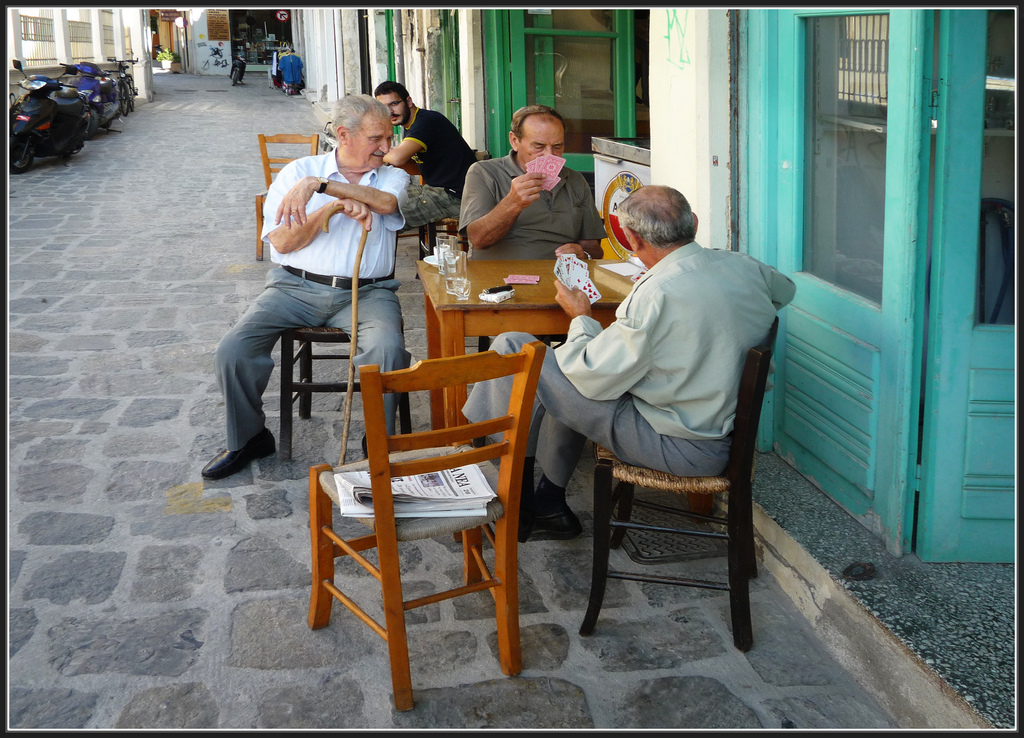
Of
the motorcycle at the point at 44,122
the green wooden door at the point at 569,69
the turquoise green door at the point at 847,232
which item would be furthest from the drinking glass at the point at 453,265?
the motorcycle at the point at 44,122

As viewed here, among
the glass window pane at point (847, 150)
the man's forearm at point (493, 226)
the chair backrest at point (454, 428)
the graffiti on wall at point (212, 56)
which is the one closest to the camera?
the chair backrest at point (454, 428)

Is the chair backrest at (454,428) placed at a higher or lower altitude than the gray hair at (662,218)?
lower

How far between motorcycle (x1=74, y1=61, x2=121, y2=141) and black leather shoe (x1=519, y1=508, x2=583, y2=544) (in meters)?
12.6

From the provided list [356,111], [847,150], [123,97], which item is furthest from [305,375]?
[123,97]

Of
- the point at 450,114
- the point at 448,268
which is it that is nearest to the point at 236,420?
the point at 448,268

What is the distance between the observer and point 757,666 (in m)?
2.52

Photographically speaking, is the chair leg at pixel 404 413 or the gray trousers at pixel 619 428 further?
the chair leg at pixel 404 413

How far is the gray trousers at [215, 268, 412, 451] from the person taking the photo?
12.0ft

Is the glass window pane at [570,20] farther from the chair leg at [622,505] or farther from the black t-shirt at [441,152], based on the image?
the chair leg at [622,505]

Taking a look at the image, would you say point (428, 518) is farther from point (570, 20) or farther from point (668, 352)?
point (570, 20)

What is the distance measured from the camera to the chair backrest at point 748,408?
2.43 metres

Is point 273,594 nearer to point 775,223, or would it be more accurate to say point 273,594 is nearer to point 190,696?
point 190,696

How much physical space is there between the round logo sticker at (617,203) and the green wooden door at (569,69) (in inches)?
83.0

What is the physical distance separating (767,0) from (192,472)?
274cm
